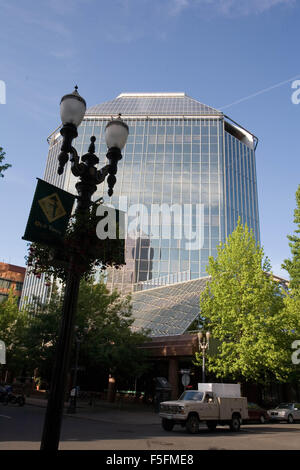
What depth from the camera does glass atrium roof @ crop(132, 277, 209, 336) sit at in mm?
33344

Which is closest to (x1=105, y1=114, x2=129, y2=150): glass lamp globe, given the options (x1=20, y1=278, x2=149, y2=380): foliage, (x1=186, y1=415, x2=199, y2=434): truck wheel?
(x1=186, y1=415, x2=199, y2=434): truck wheel

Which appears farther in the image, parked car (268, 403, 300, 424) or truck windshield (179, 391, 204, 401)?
parked car (268, 403, 300, 424)

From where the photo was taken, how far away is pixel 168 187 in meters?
80.7

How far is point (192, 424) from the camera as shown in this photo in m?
15.5

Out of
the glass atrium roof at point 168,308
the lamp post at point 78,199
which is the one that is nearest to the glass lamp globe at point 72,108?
the lamp post at point 78,199

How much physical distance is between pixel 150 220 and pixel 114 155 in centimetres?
7253

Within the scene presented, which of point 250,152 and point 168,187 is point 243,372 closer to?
point 168,187

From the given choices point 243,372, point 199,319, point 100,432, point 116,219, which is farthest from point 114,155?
point 199,319

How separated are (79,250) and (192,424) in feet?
41.0

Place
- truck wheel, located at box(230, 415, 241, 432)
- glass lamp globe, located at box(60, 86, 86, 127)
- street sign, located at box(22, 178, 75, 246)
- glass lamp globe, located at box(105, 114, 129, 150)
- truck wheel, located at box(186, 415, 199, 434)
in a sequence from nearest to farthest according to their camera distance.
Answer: street sign, located at box(22, 178, 75, 246), glass lamp globe, located at box(60, 86, 86, 127), glass lamp globe, located at box(105, 114, 129, 150), truck wheel, located at box(186, 415, 199, 434), truck wheel, located at box(230, 415, 241, 432)
